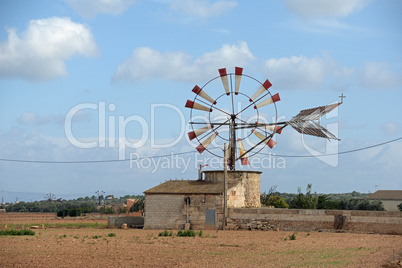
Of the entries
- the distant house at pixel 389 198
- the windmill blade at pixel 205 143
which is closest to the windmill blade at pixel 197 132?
Answer: the windmill blade at pixel 205 143

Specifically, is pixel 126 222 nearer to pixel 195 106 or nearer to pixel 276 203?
pixel 195 106

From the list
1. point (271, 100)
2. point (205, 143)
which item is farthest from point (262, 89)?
point (205, 143)

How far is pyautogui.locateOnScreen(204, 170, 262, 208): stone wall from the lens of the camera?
28.3 m

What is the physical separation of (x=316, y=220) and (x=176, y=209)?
6915 millimetres

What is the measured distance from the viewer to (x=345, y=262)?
15.2 metres

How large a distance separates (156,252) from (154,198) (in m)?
10.0

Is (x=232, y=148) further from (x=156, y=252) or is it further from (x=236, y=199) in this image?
(x=156, y=252)

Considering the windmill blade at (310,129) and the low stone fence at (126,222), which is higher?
the windmill blade at (310,129)

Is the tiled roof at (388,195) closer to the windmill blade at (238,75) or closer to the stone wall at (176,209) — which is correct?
the windmill blade at (238,75)

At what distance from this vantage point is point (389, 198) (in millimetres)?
66312

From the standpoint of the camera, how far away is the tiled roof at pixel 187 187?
27.6 m

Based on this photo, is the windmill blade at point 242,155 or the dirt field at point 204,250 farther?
the windmill blade at point 242,155

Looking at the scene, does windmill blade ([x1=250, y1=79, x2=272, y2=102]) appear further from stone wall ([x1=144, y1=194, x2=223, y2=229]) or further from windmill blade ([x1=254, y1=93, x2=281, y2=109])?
stone wall ([x1=144, y1=194, x2=223, y2=229])

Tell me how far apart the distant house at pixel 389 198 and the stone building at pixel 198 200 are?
38755mm
